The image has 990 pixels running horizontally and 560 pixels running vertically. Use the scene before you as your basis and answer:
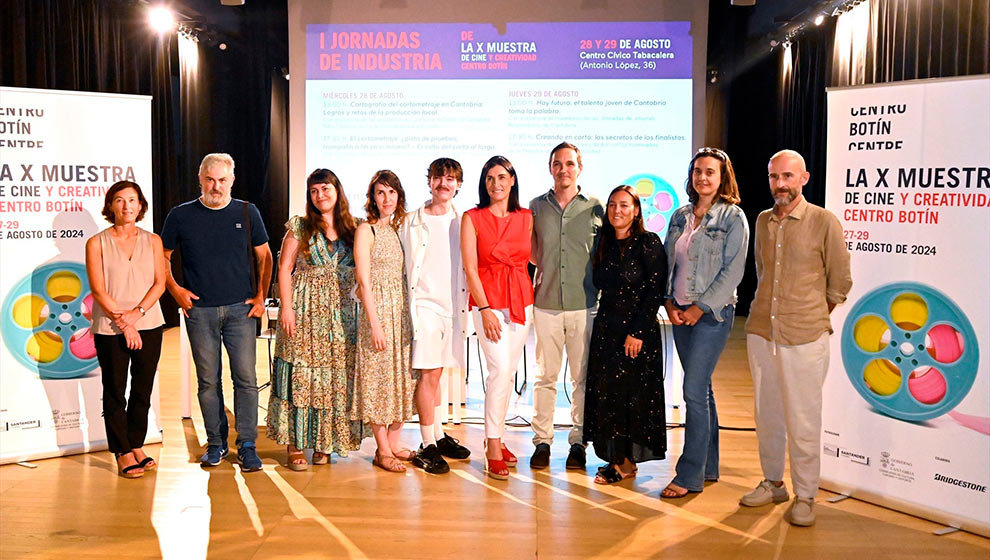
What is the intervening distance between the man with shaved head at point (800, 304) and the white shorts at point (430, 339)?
57.5 inches

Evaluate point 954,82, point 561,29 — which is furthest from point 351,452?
point 561,29

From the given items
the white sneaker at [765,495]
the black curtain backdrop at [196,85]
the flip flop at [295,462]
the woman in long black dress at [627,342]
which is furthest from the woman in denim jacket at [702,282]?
the black curtain backdrop at [196,85]

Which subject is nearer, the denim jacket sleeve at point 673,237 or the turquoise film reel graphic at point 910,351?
the turquoise film reel graphic at point 910,351

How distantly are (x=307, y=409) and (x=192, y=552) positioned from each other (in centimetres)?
112

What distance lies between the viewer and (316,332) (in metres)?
4.16

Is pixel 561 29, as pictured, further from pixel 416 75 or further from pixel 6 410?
pixel 6 410

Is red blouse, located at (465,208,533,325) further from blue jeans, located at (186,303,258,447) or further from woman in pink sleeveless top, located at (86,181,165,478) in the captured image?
woman in pink sleeveless top, located at (86,181,165,478)

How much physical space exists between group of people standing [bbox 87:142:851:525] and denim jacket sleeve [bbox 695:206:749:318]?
8cm

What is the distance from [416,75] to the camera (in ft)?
24.8

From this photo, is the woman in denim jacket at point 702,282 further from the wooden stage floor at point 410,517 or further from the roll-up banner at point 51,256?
the roll-up banner at point 51,256

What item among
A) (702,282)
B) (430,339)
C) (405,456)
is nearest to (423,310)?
(430,339)

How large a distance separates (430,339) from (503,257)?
0.54m

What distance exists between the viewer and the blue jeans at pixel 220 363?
4.21 metres

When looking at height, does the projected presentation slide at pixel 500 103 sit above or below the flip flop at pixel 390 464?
above
